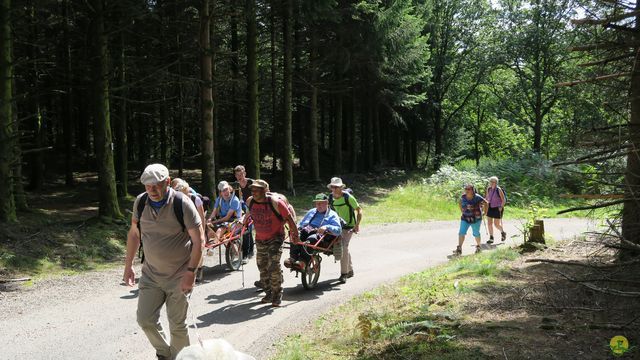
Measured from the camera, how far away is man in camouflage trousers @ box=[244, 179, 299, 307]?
8.89 meters

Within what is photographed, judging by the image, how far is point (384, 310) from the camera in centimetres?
776

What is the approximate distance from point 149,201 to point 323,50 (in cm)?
2300

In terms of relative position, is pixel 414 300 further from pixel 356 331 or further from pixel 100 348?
pixel 100 348

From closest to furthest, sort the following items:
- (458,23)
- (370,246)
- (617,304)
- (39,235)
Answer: (617,304), (39,235), (370,246), (458,23)

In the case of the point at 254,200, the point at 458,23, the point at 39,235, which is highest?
the point at 458,23

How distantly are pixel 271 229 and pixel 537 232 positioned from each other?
6242 mm

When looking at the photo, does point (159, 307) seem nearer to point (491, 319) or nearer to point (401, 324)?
point (401, 324)

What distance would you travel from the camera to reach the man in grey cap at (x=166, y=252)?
5.53 m

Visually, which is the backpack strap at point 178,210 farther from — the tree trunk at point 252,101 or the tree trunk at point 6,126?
the tree trunk at point 252,101

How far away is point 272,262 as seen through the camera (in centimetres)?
905

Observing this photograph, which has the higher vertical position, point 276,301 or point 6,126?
point 6,126

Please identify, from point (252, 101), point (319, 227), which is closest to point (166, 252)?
point (319, 227)

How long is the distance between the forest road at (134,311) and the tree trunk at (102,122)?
3969 mm

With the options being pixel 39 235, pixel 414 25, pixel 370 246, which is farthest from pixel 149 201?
pixel 414 25
